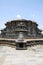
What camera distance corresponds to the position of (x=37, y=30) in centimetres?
3862

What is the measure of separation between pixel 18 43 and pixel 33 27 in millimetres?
28187

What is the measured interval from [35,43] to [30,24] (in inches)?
947

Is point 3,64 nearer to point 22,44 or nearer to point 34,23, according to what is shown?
point 22,44

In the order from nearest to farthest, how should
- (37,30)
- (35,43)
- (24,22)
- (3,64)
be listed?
(3,64)
(35,43)
(24,22)
(37,30)

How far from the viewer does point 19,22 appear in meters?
35.8

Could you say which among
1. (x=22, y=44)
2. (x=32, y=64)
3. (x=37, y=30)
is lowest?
(x=32, y=64)

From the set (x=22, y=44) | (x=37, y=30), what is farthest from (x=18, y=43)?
(x=37, y=30)

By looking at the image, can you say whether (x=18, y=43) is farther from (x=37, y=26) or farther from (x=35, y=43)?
(x=37, y=26)

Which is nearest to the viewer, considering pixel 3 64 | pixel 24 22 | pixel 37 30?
pixel 3 64

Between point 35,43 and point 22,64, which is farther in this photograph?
point 35,43

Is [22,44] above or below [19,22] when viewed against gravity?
below

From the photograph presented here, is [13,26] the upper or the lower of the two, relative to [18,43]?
upper

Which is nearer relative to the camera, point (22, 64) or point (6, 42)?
point (22, 64)

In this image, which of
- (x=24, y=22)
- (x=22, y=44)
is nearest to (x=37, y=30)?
(x=24, y=22)
